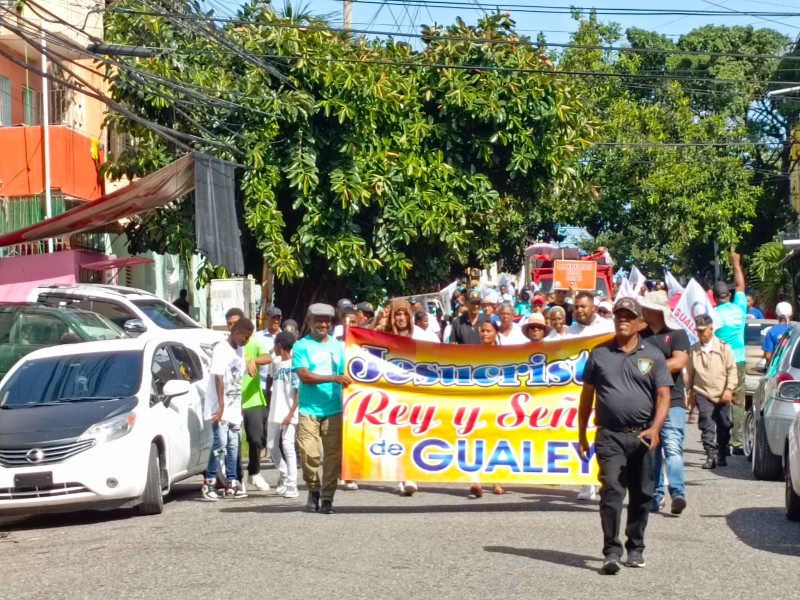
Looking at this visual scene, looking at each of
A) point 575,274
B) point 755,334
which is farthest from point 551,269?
point 755,334

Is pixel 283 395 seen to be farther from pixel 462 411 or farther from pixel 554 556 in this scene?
pixel 554 556

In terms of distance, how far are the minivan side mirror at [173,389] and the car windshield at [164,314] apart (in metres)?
6.17

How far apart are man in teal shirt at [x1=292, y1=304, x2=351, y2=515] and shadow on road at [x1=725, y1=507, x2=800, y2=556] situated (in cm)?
340

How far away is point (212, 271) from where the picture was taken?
2388cm

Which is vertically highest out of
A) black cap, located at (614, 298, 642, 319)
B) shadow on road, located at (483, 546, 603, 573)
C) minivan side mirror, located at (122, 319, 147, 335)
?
black cap, located at (614, 298, 642, 319)

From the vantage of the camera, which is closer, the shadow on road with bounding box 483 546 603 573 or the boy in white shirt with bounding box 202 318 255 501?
the shadow on road with bounding box 483 546 603 573

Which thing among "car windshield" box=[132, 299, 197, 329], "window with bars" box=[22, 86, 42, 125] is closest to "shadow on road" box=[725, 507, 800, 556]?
"car windshield" box=[132, 299, 197, 329]

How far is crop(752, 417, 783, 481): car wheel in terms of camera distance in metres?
14.1

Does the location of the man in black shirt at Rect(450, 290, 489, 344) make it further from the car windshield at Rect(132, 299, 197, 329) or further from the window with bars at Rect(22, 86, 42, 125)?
the window with bars at Rect(22, 86, 42, 125)

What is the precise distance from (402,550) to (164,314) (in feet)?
35.5

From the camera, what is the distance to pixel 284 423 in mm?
13359

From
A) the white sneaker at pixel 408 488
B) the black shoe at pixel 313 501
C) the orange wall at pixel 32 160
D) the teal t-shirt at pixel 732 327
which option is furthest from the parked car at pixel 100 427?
the orange wall at pixel 32 160

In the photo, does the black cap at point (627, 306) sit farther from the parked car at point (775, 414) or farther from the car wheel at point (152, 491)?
the car wheel at point (152, 491)

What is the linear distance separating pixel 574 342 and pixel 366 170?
41.3ft
